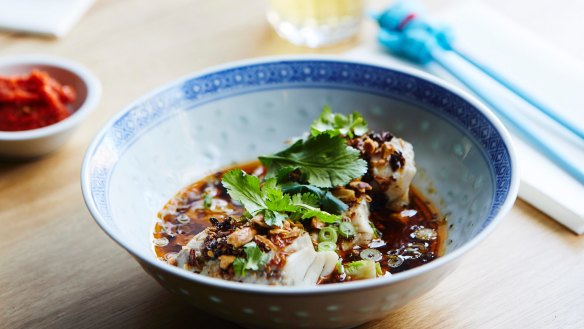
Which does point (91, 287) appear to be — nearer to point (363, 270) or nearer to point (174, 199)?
point (174, 199)

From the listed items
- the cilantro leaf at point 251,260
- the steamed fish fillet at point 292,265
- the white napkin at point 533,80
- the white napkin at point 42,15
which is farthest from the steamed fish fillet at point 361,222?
the white napkin at point 42,15

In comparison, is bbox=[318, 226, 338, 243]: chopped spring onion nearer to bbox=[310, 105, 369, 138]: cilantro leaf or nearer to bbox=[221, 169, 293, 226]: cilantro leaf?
bbox=[221, 169, 293, 226]: cilantro leaf

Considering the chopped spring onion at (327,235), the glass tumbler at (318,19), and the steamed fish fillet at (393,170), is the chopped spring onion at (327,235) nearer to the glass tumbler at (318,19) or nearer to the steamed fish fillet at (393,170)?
the steamed fish fillet at (393,170)

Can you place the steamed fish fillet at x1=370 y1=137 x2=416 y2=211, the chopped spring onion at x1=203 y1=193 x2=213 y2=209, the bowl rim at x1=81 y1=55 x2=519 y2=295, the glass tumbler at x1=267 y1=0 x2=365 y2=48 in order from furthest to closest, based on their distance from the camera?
the glass tumbler at x1=267 y1=0 x2=365 y2=48
the chopped spring onion at x1=203 y1=193 x2=213 y2=209
the steamed fish fillet at x1=370 y1=137 x2=416 y2=211
the bowl rim at x1=81 y1=55 x2=519 y2=295

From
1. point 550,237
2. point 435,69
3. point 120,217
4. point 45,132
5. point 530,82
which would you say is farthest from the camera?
point 435,69

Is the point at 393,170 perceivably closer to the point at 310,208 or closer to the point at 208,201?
the point at 310,208

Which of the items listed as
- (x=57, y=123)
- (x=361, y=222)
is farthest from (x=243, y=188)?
(x=57, y=123)

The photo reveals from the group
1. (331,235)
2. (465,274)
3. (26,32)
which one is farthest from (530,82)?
(26,32)

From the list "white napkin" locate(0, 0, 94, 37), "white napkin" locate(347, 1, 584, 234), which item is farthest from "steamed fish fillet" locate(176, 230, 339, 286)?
"white napkin" locate(0, 0, 94, 37)
